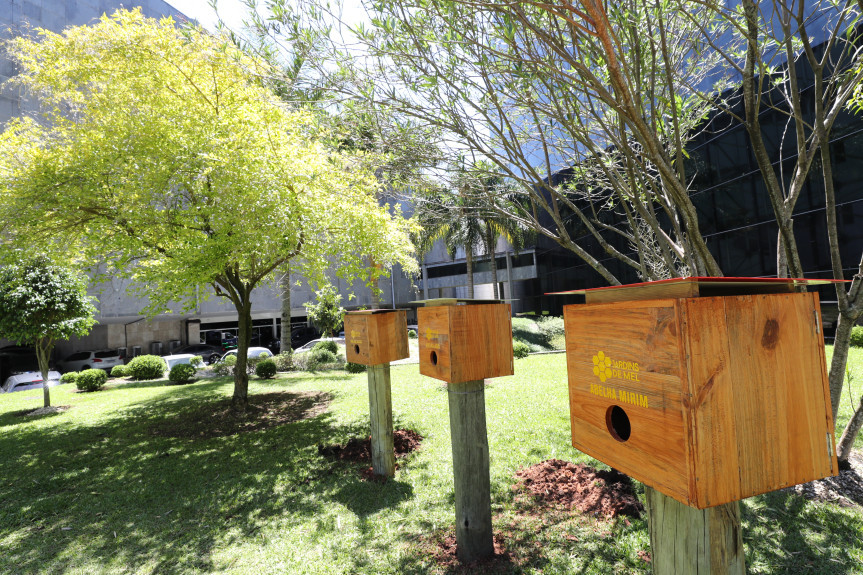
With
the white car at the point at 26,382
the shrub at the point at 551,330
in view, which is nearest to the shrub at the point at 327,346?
the white car at the point at 26,382

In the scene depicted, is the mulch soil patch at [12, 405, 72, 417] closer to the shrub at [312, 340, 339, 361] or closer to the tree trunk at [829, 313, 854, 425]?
the shrub at [312, 340, 339, 361]

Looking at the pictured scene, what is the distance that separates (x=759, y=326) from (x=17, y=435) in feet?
38.6

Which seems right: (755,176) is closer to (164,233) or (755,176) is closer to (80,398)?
A: (164,233)

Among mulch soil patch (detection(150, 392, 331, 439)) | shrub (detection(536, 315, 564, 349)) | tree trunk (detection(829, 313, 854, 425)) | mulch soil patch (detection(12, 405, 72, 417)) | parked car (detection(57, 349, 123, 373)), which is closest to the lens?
tree trunk (detection(829, 313, 854, 425))

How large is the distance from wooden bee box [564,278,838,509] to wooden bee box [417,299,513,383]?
1.75m

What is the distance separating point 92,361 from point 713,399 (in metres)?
24.0

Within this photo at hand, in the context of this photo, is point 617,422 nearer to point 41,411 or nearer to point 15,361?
point 41,411

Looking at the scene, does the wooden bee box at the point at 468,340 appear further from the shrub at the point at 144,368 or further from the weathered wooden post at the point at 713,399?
the shrub at the point at 144,368

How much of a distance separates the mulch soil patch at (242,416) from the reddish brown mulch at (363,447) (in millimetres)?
2334

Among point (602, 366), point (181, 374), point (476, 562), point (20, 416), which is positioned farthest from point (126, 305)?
point (602, 366)

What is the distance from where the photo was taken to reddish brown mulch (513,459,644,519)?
157 inches

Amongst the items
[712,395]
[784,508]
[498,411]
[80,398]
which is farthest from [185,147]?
[80,398]

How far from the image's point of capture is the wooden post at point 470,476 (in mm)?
3377

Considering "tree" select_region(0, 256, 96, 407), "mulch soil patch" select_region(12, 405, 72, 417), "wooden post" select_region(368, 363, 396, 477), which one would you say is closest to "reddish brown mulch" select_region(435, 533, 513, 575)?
"wooden post" select_region(368, 363, 396, 477)
